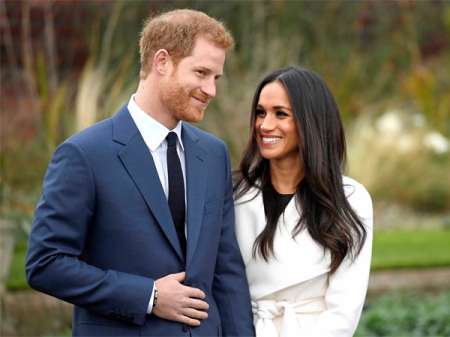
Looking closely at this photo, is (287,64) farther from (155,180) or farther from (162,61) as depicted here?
(155,180)

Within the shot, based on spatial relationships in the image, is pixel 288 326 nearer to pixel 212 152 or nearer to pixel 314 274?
pixel 314 274

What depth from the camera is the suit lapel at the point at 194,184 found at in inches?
109

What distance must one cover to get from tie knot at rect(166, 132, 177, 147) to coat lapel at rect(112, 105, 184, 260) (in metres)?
0.11

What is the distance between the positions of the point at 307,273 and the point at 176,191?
25.2 inches

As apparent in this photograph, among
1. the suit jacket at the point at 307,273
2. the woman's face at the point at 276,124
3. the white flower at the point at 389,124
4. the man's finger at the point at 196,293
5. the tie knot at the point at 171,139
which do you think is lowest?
the man's finger at the point at 196,293

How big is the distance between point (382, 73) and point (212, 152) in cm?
928

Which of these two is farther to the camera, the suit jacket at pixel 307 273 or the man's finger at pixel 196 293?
the suit jacket at pixel 307 273

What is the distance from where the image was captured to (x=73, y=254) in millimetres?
2598

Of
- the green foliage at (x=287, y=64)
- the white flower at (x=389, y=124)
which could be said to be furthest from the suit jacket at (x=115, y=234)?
the white flower at (x=389, y=124)

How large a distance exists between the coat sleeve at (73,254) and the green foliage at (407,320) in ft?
9.51

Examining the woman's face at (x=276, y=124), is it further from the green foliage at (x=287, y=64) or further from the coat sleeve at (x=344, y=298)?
the green foliage at (x=287, y=64)

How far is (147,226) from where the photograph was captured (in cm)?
268

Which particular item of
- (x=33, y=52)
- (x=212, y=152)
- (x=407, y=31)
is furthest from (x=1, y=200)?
(x=407, y=31)

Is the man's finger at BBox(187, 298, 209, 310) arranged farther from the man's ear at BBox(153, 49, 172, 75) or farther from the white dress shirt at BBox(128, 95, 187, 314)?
the man's ear at BBox(153, 49, 172, 75)
